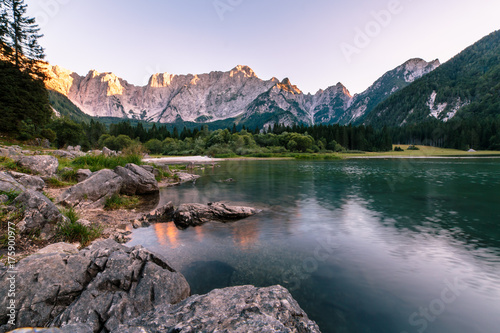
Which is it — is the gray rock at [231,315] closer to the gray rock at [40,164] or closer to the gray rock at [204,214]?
the gray rock at [204,214]

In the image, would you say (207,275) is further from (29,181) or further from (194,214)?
(29,181)

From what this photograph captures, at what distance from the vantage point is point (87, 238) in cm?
1042

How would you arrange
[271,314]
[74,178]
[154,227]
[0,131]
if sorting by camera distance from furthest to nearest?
[0,131] → [74,178] → [154,227] → [271,314]

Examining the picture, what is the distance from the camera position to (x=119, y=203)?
1797cm

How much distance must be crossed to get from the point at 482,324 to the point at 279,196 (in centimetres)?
1957

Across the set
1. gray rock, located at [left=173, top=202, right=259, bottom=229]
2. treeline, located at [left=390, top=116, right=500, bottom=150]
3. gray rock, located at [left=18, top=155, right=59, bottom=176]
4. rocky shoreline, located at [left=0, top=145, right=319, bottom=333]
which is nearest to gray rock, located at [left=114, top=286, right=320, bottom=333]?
rocky shoreline, located at [left=0, top=145, right=319, bottom=333]

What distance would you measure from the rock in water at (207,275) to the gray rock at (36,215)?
19.6 ft

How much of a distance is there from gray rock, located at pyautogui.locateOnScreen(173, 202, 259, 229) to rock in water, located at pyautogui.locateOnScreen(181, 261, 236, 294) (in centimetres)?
552

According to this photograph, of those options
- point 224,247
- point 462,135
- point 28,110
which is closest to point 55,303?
point 224,247

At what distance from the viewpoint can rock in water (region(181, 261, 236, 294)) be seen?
8117 millimetres

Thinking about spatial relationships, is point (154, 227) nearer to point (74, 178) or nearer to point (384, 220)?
point (74, 178)

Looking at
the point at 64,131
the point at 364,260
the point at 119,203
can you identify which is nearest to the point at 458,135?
the point at 364,260

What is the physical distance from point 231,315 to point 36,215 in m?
9.53

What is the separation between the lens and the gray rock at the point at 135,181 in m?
21.8
